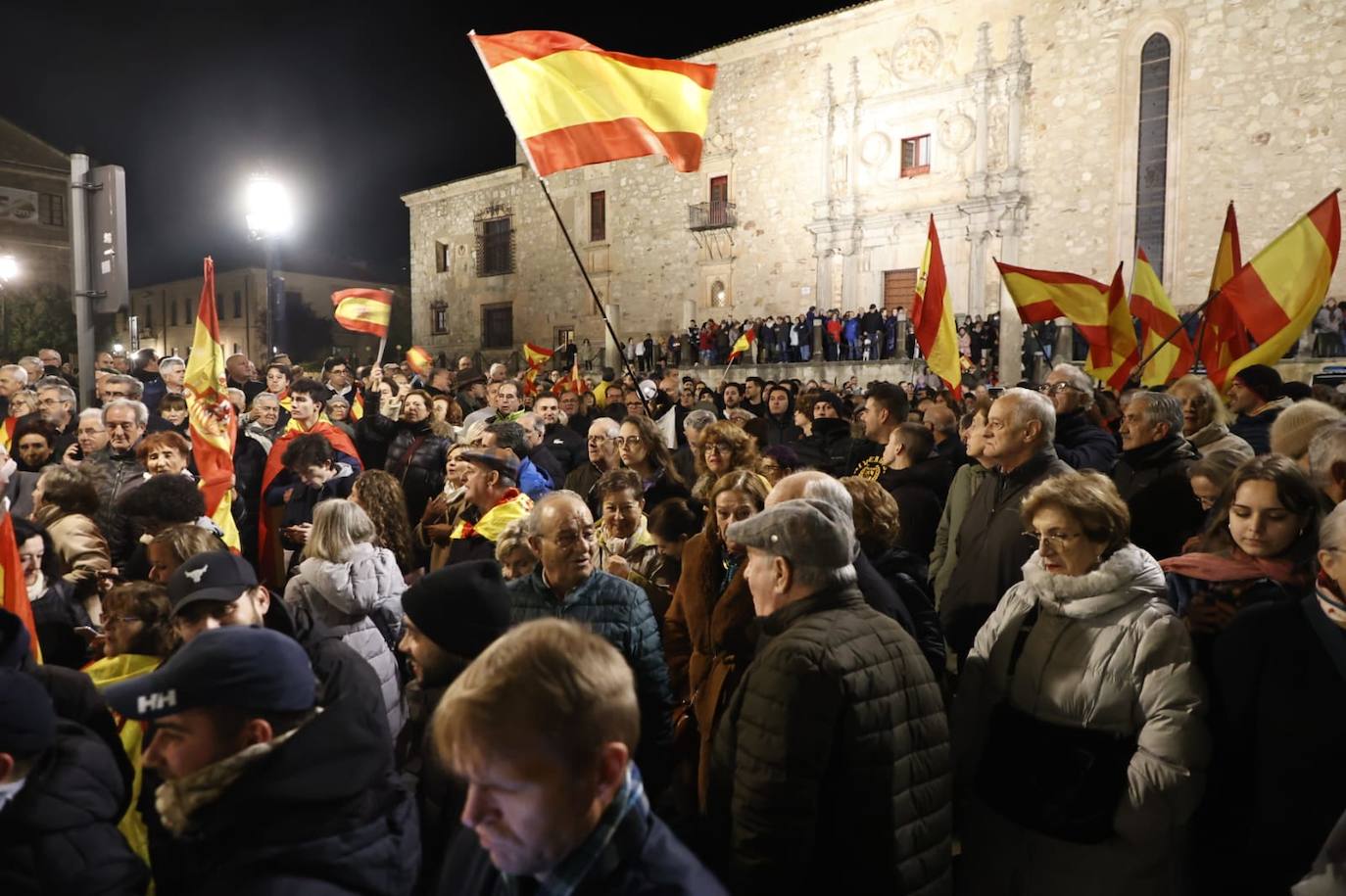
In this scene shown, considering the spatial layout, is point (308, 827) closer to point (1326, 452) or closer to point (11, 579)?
point (11, 579)

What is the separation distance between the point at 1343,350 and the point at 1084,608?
18708 millimetres

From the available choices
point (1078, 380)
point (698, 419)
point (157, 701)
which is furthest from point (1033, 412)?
point (157, 701)

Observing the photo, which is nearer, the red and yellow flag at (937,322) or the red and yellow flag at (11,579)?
the red and yellow flag at (11,579)

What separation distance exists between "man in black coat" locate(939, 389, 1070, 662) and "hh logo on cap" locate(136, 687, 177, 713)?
3.12 m

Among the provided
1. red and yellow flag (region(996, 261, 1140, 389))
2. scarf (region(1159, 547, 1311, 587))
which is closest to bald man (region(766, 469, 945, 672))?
scarf (region(1159, 547, 1311, 587))

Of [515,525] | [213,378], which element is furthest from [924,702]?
[213,378]

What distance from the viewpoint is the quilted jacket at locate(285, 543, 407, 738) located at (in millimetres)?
3713

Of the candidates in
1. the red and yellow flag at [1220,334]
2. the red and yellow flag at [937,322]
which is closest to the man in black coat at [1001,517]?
the red and yellow flag at [937,322]

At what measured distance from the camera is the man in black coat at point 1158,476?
4.40 metres

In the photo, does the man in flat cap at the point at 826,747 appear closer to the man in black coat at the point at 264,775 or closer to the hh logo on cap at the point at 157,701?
the man in black coat at the point at 264,775

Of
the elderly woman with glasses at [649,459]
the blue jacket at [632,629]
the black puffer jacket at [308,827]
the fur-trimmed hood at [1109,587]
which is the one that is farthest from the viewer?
the elderly woman with glasses at [649,459]

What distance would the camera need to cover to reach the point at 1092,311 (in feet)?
29.2

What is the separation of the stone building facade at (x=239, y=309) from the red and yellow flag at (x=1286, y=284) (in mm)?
41798

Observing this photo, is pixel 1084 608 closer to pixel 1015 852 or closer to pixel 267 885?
pixel 1015 852
